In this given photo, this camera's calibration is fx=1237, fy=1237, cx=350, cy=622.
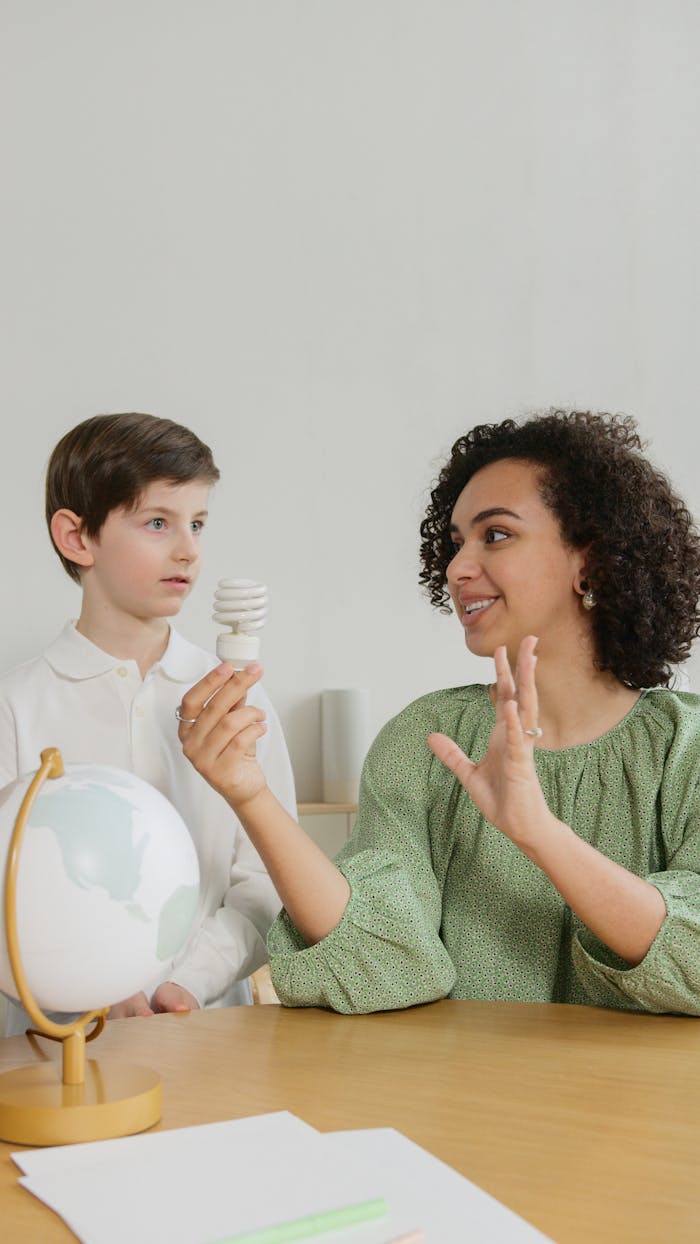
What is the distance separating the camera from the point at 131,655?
1930 millimetres

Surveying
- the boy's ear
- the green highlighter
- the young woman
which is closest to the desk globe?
the green highlighter

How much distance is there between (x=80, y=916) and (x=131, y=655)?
1003mm

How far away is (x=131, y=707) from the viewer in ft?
6.12

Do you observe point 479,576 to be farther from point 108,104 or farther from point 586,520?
Result: point 108,104

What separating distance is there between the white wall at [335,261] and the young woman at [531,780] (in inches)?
52.2

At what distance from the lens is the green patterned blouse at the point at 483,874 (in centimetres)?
139

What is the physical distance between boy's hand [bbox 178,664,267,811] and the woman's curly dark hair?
54cm

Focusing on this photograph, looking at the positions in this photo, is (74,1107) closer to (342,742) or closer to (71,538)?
(71,538)

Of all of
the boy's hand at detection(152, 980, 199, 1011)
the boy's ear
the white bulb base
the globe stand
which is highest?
the boy's ear

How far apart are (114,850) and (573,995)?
2.65 ft

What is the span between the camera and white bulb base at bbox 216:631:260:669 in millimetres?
1413

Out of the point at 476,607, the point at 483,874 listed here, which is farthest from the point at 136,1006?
the point at 476,607

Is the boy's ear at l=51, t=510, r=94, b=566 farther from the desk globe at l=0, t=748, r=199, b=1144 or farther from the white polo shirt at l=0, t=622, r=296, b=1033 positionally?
the desk globe at l=0, t=748, r=199, b=1144

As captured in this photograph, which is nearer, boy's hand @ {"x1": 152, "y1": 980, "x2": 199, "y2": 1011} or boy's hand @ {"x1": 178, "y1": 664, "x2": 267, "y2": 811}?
boy's hand @ {"x1": 178, "y1": 664, "x2": 267, "y2": 811}
